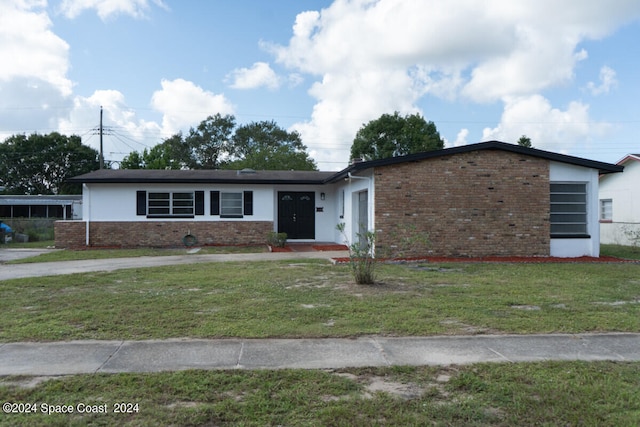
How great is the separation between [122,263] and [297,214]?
352 inches

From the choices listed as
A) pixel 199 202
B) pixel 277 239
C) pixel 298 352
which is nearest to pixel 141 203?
pixel 199 202

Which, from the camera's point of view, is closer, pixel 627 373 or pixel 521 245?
pixel 627 373

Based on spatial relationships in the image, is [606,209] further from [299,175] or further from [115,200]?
[115,200]

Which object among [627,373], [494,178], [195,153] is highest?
[195,153]

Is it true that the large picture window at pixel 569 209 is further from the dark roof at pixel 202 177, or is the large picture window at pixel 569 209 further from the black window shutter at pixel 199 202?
the black window shutter at pixel 199 202

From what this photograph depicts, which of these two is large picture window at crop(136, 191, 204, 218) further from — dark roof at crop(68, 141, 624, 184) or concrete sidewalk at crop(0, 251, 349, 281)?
concrete sidewalk at crop(0, 251, 349, 281)

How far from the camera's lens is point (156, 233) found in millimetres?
18859

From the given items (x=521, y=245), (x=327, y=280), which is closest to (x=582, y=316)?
(x=327, y=280)

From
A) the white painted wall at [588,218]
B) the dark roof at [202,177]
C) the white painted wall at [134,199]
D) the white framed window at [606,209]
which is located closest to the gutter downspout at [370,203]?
the dark roof at [202,177]

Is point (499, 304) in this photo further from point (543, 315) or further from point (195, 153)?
point (195, 153)

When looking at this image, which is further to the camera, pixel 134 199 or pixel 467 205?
pixel 134 199

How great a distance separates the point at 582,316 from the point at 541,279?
3612 mm

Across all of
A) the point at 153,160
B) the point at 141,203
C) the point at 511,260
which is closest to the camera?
the point at 511,260

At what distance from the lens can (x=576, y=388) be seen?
3961mm
